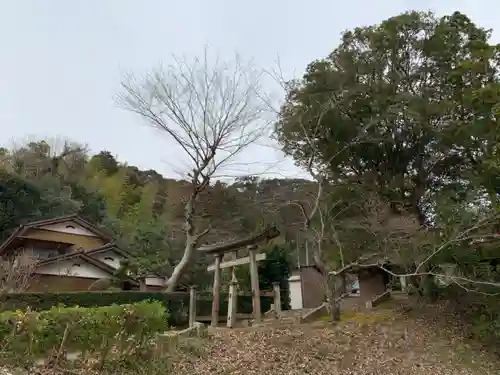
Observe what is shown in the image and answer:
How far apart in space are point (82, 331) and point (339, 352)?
5.46 metres

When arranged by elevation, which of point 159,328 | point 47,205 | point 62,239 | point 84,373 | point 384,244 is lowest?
point 84,373

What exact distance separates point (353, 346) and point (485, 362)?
9.49ft

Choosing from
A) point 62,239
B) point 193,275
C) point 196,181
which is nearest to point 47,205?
point 62,239

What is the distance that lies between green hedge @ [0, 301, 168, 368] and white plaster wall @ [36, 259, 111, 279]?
1390 centimetres

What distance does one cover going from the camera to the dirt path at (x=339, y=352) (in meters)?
8.33

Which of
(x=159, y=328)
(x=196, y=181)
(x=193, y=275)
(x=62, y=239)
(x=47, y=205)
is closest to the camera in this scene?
(x=159, y=328)

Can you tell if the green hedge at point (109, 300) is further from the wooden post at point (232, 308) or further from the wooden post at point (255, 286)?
the wooden post at point (255, 286)

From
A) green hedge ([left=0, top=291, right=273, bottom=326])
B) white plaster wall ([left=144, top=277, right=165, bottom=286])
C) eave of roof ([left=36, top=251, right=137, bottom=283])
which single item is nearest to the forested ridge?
white plaster wall ([left=144, top=277, right=165, bottom=286])

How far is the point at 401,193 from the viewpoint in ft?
47.0

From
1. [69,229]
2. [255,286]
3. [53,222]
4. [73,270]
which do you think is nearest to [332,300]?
[255,286]

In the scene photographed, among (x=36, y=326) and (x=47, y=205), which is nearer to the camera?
(x=36, y=326)

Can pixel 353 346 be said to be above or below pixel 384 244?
below

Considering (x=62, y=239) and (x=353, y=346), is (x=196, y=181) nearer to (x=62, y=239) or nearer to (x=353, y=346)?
(x=353, y=346)

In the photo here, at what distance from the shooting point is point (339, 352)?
955cm
